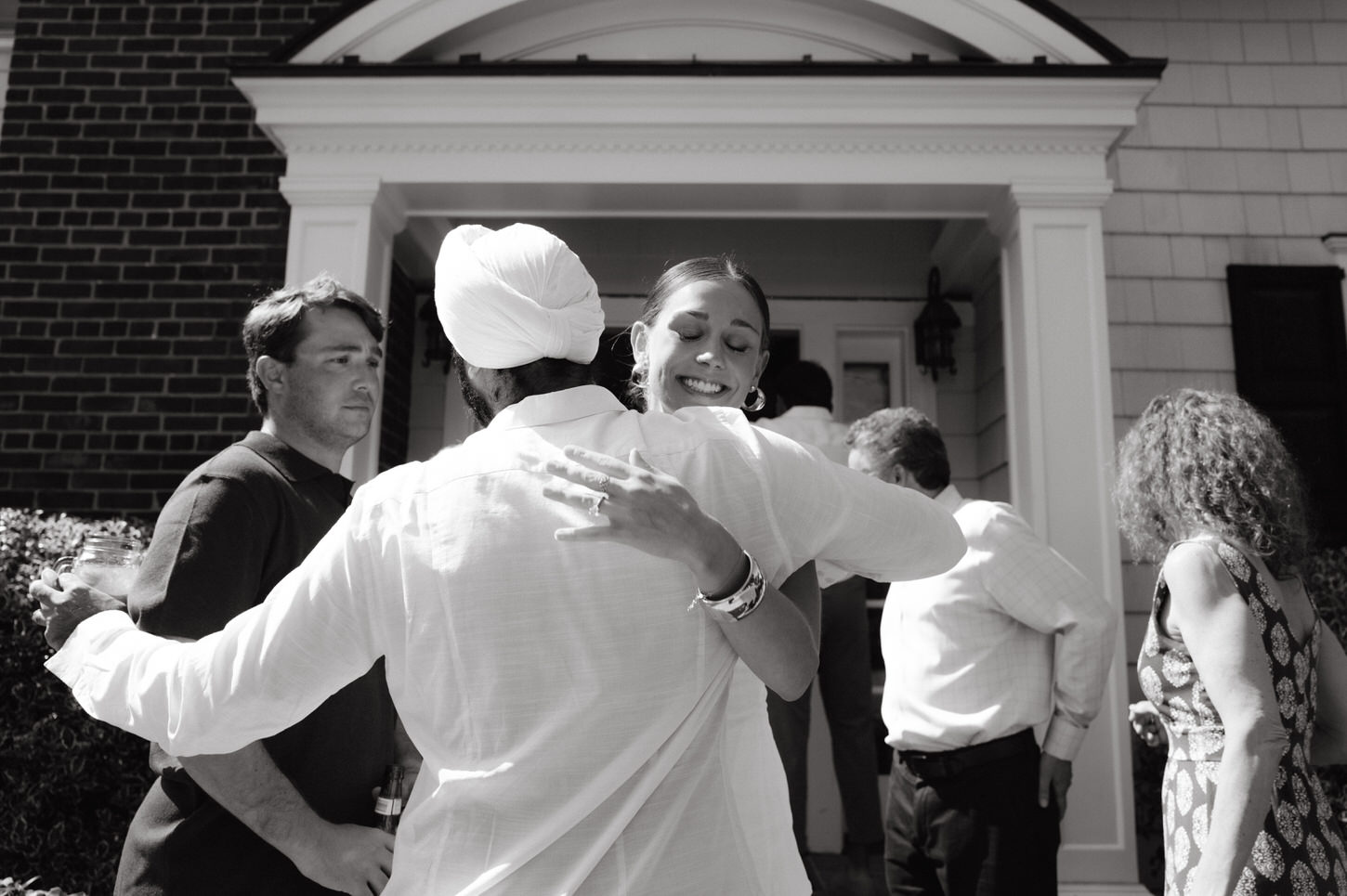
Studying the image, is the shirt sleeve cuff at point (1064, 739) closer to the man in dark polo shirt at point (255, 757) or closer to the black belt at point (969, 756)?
the black belt at point (969, 756)

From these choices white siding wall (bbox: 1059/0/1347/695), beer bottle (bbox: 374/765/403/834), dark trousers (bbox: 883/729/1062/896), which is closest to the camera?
beer bottle (bbox: 374/765/403/834)

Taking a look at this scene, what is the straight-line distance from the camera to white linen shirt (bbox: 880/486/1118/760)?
3178 millimetres

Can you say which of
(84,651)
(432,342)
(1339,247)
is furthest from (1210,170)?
(84,651)

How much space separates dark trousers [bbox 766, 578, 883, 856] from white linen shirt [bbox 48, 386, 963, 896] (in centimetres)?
306

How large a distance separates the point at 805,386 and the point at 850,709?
A: 1444 millimetres

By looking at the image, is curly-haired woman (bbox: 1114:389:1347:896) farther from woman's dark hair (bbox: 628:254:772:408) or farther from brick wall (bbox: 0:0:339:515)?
brick wall (bbox: 0:0:339:515)

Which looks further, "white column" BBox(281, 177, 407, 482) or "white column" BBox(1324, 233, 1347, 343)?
"white column" BBox(1324, 233, 1347, 343)

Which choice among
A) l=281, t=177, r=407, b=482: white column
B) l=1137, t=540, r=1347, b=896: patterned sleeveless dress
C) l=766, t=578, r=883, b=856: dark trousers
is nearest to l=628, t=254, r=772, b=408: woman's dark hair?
l=1137, t=540, r=1347, b=896: patterned sleeveless dress

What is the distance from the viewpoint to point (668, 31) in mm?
4930

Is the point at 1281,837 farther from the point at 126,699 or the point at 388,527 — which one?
the point at 126,699

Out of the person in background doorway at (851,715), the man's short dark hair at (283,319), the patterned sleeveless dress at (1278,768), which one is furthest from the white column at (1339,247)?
the man's short dark hair at (283,319)

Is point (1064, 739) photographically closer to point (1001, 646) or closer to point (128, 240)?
point (1001, 646)

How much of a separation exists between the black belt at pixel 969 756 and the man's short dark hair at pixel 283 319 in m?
2.06

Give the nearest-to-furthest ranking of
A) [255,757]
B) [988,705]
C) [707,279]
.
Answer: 1. [255,757]
2. [707,279]
3. [988,705]
